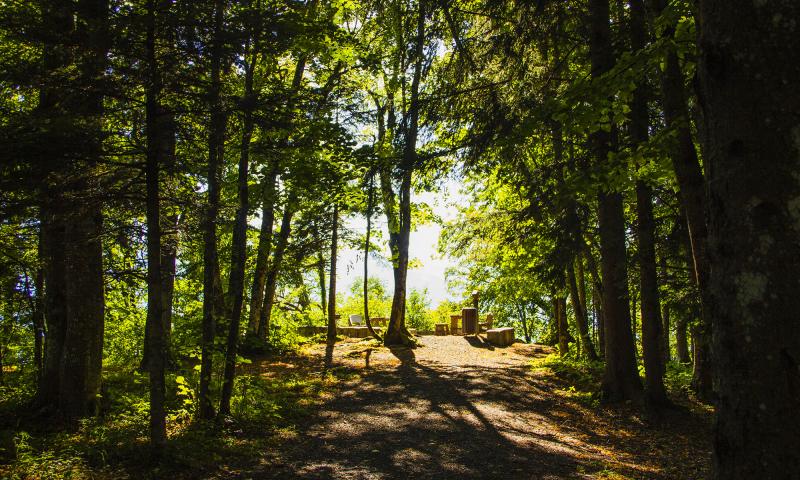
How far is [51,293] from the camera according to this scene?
7.73 metres

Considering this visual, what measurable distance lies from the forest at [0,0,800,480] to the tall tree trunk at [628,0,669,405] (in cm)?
4

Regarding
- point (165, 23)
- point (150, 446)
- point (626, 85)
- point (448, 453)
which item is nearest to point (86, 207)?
point (165, 23)

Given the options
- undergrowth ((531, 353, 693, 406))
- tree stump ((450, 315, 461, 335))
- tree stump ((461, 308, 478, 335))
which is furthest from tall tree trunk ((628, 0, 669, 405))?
tree stump ((450, 315, 461, 335))

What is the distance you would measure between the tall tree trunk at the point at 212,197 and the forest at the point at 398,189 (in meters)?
0.04

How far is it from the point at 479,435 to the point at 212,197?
558 centimetres

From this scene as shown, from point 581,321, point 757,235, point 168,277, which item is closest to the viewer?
point 757,235

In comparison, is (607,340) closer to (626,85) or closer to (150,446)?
(626,85)

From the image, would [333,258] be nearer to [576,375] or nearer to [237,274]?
[237,274]

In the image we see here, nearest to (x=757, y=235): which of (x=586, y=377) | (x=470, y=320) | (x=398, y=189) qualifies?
(x=398, y=189)

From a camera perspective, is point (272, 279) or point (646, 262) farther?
point (272, 279)

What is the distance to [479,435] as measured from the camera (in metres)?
7.73

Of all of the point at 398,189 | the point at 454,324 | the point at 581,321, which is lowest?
the point at 454,324

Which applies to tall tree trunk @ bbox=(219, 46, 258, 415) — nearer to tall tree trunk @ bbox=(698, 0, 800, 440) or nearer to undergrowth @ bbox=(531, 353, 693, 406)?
tall tree trunk @ bbox=(698, 0, 800, 440)

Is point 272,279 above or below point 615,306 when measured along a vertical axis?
above
